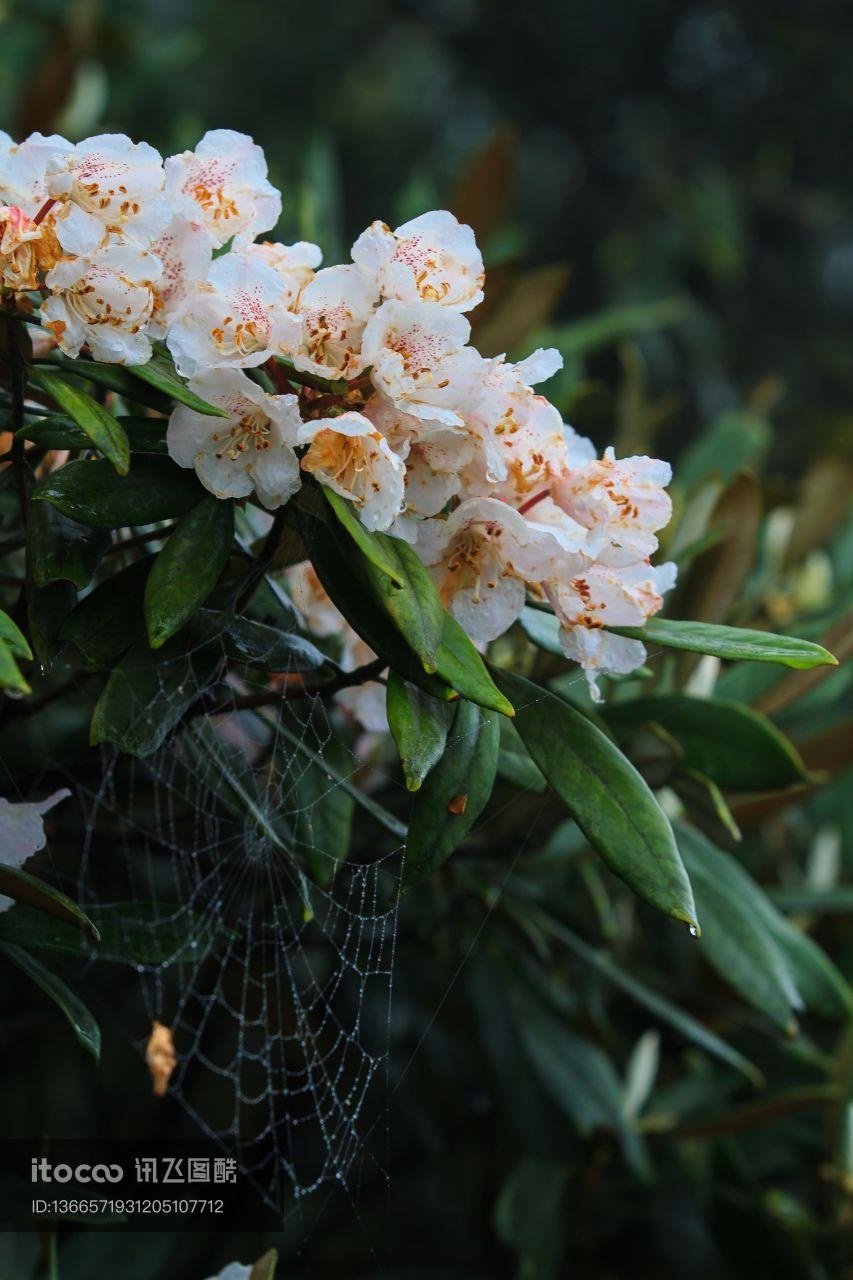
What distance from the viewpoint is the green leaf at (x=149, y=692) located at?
568 millimetres

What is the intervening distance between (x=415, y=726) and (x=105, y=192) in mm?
276

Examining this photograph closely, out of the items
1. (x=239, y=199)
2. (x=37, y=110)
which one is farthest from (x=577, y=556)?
(x=37, y=110)

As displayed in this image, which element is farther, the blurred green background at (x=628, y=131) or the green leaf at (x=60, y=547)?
the blurred green background at (x=628, y=131)

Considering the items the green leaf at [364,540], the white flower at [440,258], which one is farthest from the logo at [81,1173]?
the white flower at [440,258]

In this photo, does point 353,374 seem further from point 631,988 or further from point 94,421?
point 631,988

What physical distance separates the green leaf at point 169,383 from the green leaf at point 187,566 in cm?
5

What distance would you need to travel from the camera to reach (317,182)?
1.37m

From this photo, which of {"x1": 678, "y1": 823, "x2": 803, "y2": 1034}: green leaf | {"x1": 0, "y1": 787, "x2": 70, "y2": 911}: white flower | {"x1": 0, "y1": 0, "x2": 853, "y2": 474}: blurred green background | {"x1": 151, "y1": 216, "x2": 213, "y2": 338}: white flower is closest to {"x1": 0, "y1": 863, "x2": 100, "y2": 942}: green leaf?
{"x1": 0, "y1": 787, "x2": 70, "y2": 911}: white flower

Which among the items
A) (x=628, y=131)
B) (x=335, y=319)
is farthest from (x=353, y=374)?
(x=628, y=131)

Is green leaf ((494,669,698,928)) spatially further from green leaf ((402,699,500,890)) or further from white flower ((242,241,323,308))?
white flower ((242,241,323,308))

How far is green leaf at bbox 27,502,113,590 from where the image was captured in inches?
21.6

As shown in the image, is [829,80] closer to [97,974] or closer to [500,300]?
[500,300]

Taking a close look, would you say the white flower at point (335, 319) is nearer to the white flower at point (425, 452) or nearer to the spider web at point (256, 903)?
the white flower at point (425, 452)

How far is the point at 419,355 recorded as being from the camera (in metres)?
0.54
